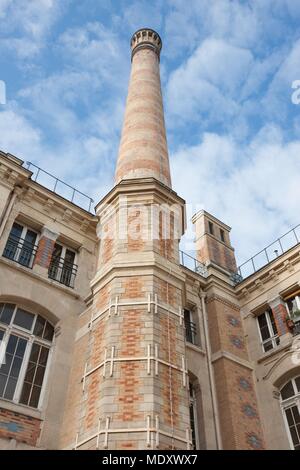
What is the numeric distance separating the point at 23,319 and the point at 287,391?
880cm

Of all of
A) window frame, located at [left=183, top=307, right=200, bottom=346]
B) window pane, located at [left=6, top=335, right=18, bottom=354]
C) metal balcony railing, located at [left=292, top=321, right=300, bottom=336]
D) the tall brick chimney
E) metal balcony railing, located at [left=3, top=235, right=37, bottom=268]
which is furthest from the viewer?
window frame, located at [left=183, top=307, right=200, bottom=346]

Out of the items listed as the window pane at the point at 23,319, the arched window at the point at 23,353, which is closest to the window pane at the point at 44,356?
the arched window at the point at 23,353

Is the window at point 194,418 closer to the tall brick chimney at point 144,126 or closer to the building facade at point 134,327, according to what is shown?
the building facade at point 134,327

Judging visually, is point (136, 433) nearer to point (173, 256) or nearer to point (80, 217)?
point (173, 256)

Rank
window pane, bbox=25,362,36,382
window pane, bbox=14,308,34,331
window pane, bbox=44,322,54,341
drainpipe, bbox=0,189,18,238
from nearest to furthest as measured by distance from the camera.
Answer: window pane, bbox=25,362,36,382
window pane, bbox=14,308,34,331
window pane, bbox=44,322,54,341
drainpipe, bbox=0,189,18,238

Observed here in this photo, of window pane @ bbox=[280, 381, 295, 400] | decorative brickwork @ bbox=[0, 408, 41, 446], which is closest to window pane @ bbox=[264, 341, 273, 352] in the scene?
window pane @ bbox=[280, 381, 295, 400]

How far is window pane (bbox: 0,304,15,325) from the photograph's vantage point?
11.6 metres

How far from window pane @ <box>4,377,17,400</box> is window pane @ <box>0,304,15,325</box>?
1.50 m

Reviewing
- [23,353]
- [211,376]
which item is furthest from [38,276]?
[211,376]

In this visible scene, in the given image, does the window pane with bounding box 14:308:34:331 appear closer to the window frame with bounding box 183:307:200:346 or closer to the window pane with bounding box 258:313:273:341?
the window frame with bounding box 183:307:200:346

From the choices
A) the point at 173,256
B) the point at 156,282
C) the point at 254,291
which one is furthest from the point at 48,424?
the point at 254,291

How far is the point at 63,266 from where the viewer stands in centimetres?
1388

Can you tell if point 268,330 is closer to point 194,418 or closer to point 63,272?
point 194,418

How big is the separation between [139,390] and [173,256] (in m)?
4.43
